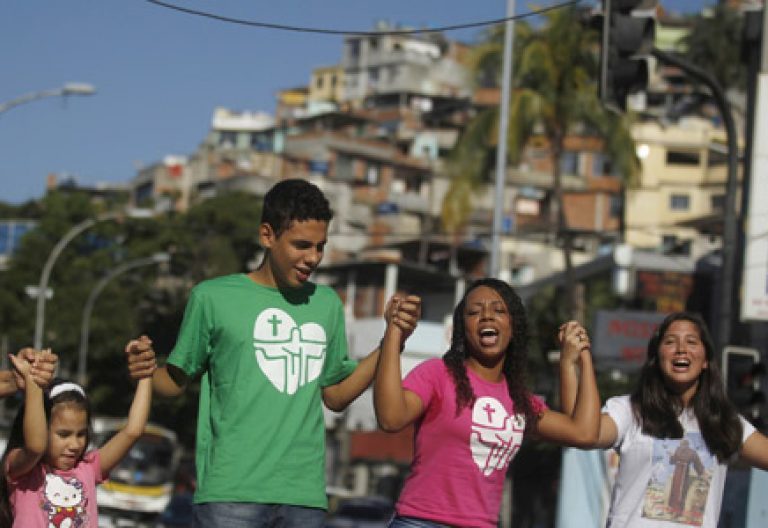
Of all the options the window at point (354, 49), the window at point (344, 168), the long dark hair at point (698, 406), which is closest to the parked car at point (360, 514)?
the long dark hair at point (698, 406)

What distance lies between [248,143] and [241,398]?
13158cm

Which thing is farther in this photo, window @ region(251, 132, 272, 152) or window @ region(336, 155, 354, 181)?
window @ region(251, 132, 272, 152)

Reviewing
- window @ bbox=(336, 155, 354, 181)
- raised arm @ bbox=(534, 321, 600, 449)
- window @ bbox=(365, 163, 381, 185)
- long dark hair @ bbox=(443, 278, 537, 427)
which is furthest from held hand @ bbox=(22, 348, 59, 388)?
window @ bbox=(365, 163, 381, 185)

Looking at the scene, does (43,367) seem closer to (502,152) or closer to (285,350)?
(285,350)

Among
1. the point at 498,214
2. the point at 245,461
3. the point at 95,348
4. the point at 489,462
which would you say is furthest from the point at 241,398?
the point at 95,348

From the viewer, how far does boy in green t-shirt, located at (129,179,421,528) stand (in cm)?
601

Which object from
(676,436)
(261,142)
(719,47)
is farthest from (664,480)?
(261,142)

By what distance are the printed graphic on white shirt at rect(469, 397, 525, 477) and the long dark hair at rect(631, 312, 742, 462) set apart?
0.75m

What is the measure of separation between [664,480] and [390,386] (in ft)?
4.37

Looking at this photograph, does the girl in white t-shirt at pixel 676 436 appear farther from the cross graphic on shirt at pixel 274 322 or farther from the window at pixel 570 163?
the window at pixel 570 163

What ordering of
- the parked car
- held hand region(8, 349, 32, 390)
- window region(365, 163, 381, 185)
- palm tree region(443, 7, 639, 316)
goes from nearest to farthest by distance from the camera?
held hand region(8, 349, 32, 390), the parked car, palm tree region(443, 7, 639, 316), window region(365, 163, 381, 185)

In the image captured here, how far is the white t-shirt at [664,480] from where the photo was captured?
6707 mm

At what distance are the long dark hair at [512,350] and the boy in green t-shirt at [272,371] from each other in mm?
307

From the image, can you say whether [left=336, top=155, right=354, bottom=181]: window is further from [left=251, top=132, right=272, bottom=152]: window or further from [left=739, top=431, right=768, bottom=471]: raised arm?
[left=739, top=431, right=768, bottom=471]: raised arm
